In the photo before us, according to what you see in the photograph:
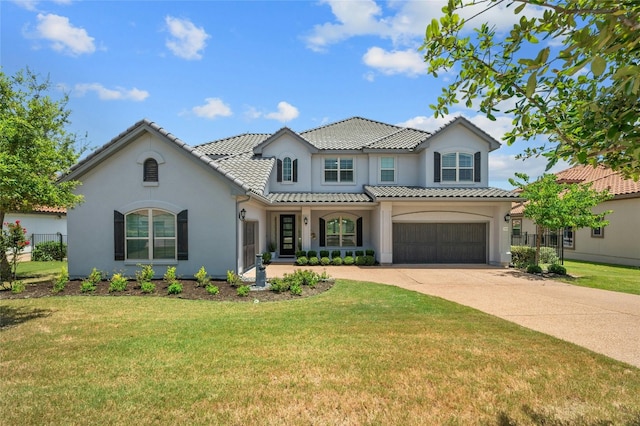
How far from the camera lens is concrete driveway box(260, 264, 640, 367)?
676 centimetres

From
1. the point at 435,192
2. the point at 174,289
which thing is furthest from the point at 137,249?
the point at 435,192

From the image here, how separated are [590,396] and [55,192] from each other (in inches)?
416

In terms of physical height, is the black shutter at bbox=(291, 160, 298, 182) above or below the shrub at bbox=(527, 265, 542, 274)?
above

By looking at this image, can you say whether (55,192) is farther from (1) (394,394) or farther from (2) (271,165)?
(2) (271,165)

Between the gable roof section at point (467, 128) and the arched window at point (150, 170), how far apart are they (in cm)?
1315

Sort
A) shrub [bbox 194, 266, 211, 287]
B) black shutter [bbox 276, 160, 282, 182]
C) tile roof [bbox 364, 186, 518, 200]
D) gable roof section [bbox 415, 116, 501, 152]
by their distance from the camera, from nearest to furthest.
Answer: shrub [bbox 194, 266, 211, 287] → tile roof [bbox 364, 186, 518, 200] → gable roof section [bbox 415, 116, 501, 152] → black shutter [bbox 276, 160, 282, 182]

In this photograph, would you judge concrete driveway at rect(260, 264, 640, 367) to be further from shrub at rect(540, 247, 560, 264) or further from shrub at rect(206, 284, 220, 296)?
shrub at rect(540, 247, 560, 264)

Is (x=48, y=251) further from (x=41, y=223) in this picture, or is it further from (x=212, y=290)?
(x=212, y=290)

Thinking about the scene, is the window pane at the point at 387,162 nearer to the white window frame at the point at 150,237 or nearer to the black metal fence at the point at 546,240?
the white window frame at the point at 150,237

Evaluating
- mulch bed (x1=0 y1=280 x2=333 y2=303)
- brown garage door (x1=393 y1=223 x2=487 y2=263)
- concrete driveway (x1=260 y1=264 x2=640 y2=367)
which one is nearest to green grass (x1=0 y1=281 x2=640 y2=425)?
concrete driveway (x1=260 y1=264 x2=640 y2=367)

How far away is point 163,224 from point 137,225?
0.95m

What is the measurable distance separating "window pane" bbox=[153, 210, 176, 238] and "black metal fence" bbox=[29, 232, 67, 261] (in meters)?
11.9

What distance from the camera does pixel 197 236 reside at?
1229cm

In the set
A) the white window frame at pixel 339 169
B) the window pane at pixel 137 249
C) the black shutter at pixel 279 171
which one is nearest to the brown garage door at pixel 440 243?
the white window frame at pixel 339 169
